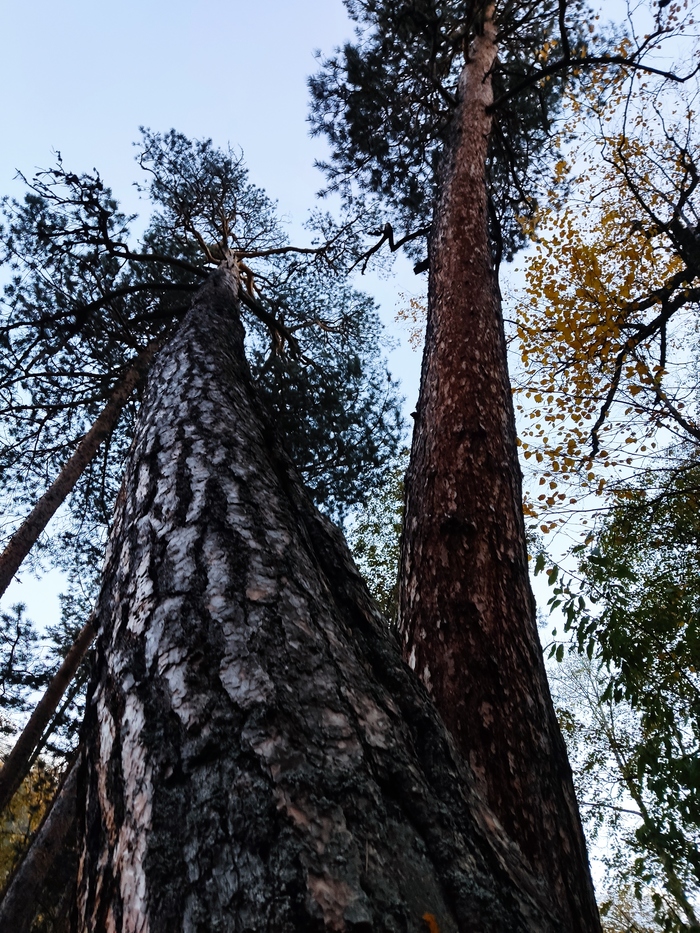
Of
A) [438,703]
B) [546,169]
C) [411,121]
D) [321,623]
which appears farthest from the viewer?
[546,169]

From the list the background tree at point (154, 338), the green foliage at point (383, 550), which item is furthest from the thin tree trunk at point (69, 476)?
the green foliage at point (383, 550)

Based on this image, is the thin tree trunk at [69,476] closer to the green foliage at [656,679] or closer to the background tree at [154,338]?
the background tree at [154,338]

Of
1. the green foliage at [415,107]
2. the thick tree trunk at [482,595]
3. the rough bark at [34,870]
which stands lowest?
the rough bark at [34,870]

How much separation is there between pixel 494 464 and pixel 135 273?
673 cm

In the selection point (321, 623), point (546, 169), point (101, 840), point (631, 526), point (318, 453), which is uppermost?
point (546, 169)

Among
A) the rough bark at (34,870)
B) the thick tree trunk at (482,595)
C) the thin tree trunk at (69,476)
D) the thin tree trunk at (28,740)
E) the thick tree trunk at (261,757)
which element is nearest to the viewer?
the thick tree trunk at (261,757)

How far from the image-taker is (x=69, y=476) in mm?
6688

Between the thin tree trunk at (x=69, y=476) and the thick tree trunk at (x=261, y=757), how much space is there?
18.4 ft

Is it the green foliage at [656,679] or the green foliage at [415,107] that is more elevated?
the green foliage at [415,107]

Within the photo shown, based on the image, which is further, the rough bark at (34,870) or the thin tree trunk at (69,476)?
the thin tree trunk at (69,476)

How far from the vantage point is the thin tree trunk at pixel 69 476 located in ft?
20.1

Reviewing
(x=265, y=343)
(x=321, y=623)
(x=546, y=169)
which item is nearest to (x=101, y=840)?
(x=321, y=623)

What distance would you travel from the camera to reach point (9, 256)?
6.78 metres

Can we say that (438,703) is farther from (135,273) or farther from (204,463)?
(135,273)
